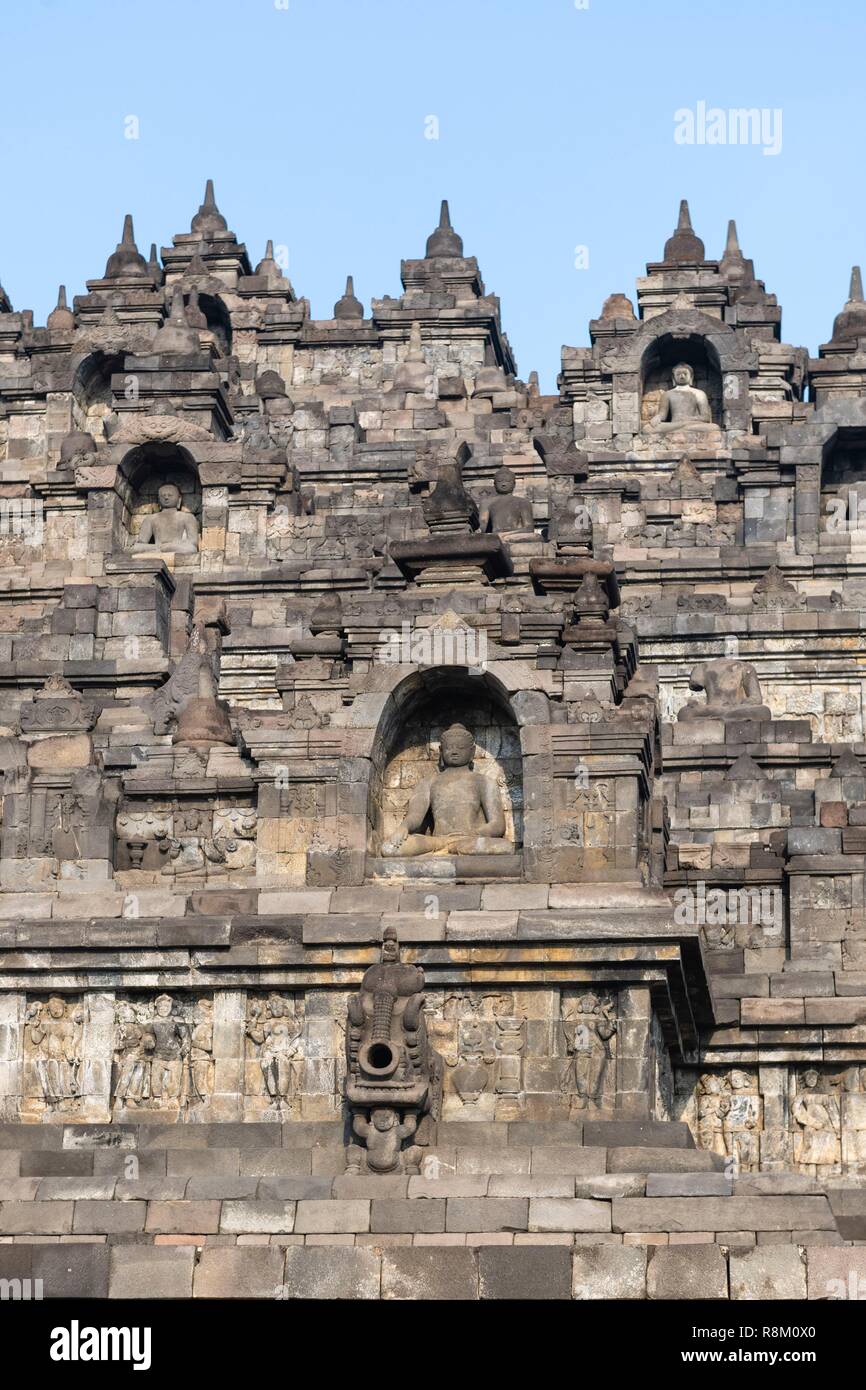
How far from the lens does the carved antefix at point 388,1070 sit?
41281mm

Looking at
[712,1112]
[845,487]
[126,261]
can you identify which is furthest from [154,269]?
[712,1112]

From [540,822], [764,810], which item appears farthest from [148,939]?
[764,810]

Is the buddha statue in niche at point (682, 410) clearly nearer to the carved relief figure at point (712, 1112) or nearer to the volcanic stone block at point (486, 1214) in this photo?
the carved relief figure at point (712, 1112)

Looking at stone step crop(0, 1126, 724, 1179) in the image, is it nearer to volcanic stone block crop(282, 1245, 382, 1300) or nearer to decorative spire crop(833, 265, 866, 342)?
volcanic stone block crop(282, 1245, 382, 1300)

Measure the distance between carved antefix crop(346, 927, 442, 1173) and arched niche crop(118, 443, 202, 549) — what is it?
24.2 m

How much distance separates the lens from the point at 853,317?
71.1 metres

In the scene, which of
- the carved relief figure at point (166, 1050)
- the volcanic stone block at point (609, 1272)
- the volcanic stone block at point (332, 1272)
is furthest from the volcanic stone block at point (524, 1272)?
the carved relief figure at point (166, 1050)

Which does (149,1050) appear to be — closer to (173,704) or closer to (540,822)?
(540,822)

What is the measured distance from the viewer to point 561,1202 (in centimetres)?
3941

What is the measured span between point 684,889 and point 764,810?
319cm

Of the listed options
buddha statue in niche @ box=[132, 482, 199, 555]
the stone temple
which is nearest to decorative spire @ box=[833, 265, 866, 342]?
the stone temple

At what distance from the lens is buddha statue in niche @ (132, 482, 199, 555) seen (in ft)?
212

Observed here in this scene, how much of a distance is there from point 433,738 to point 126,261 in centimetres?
3206

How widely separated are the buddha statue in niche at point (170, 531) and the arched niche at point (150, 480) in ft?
0.71
